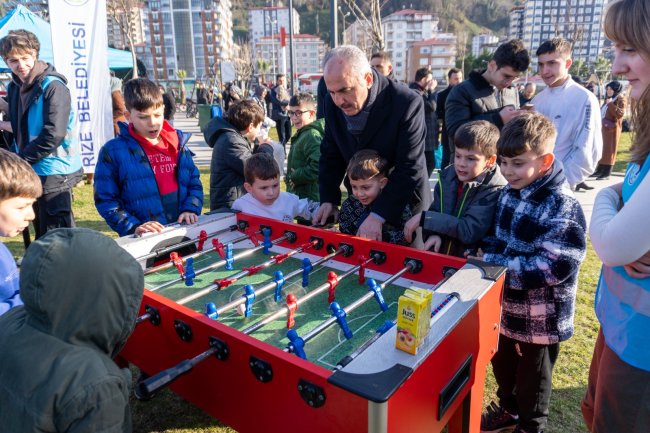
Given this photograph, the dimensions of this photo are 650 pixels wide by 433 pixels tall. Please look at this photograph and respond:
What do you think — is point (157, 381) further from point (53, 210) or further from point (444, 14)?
point (444, 14)

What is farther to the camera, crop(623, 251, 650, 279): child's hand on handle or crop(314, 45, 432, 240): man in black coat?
crop(314, 45, 432, 240): man in black coat

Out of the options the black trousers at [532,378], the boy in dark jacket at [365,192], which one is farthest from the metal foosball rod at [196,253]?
the black trousers at [532,378]

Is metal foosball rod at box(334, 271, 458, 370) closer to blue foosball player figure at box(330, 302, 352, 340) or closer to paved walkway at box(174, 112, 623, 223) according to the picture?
blue foosball player figure at box(330, 302, 352, 340)

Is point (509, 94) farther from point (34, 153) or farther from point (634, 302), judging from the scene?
point (34, 153)

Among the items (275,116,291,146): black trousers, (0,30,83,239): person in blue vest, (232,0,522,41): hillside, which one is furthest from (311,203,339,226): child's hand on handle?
(232,0,522,41): hillside

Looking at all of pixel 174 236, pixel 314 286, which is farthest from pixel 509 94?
pixel 174 236

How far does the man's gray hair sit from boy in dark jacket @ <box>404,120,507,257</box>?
65 centimetres

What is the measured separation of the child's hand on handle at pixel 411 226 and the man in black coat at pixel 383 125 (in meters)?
0.10

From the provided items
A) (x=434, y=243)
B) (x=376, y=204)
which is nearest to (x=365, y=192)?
(x=376, y=204)

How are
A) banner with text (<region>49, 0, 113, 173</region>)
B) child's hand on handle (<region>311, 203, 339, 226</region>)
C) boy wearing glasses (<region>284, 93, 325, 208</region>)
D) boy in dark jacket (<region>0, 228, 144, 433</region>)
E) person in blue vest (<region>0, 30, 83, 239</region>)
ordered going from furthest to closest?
banner with text (<region>49, 0, 113, 173</region>) → boy wearing glasses (<region>284, 93, 325, 208</region>) → person in blue vest (<region>0, 30, 83, 239</region>) → child's hand on handle (<region>311, 203, 339, 226</region>) → boy in dark jacket (<region>0, 228, 144, 433</region>)

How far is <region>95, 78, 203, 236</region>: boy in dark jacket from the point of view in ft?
9.02

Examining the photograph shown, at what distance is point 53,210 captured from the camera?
390cm

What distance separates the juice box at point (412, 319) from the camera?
1.25m

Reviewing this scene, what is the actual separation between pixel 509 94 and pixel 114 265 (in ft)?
12.3
